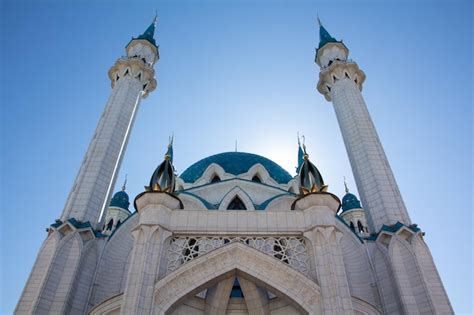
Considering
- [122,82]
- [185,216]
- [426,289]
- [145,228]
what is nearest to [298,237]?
[185,216]

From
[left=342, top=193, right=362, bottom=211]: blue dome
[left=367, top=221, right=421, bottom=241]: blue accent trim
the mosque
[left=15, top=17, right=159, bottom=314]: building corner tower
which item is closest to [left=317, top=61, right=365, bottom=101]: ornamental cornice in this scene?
the mosque

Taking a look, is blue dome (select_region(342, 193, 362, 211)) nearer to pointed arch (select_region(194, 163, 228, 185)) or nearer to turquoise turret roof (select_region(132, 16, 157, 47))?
pointed arch (select_region(194, 163, 228, 185))

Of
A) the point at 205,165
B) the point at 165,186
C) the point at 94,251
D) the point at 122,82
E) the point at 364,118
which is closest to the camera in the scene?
the point at 165,186

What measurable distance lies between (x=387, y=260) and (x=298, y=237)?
513 centimetres

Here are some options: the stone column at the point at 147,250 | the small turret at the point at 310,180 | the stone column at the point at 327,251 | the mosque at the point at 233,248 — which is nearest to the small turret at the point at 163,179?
the mosque at the point at 233,248

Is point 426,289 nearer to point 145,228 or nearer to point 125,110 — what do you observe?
point 145,228

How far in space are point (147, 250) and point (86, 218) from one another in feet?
19.2

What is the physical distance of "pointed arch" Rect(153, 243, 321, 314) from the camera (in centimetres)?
881

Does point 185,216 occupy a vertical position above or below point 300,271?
above

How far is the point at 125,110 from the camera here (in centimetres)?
1850

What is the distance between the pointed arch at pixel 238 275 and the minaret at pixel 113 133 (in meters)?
6.43

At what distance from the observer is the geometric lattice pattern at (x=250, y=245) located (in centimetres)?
948

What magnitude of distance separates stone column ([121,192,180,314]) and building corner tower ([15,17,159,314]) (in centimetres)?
414

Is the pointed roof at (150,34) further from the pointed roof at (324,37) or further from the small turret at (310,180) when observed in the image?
the small turret at (310,180)
